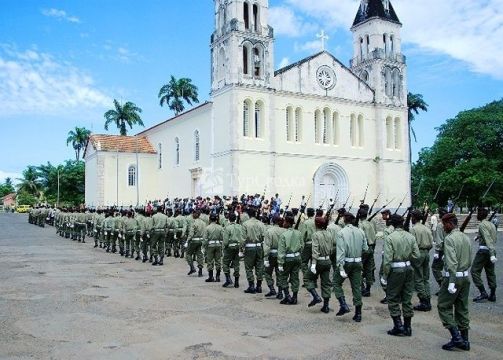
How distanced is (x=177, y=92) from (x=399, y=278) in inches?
2184

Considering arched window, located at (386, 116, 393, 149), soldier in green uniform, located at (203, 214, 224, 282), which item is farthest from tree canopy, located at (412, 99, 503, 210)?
soldier in green uniform, located at (203, 214, 224, 282)

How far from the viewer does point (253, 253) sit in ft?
41.4

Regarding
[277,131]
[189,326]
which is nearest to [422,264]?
[189,326]

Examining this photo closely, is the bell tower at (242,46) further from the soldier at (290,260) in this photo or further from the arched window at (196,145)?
the soldier at (290,260)

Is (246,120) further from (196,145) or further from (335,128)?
(335,128)

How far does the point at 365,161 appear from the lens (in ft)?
127

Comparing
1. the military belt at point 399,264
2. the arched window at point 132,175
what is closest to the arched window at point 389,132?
the arched window at point 132,175

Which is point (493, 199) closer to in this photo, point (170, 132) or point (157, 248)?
point (170, 132)

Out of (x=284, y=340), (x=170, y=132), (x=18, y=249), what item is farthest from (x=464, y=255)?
(x=170, y=132)

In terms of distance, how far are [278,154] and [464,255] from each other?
1078 inches

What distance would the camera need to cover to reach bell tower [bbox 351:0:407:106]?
3988 centimetres

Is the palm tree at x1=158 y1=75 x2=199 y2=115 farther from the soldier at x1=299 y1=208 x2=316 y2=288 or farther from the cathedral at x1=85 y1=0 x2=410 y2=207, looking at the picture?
the soldier at x1=299 y1=208 x2=316 y2=288

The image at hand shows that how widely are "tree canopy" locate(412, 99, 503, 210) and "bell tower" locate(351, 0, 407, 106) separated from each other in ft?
25.6

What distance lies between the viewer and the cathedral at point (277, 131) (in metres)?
34.0
